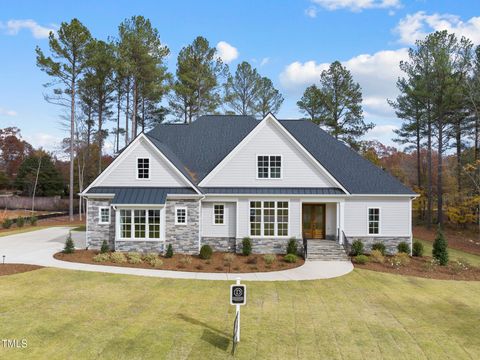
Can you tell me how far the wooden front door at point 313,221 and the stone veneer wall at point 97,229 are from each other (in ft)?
37.9

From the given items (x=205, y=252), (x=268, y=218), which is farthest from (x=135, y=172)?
(x=268, y=218)

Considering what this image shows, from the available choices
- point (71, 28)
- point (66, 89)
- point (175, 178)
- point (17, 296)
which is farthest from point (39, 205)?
point (17, 296)

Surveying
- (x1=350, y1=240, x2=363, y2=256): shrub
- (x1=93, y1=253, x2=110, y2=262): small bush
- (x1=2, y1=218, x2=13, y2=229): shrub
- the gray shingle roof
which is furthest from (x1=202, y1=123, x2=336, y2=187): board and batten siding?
(x1=2, y1=218, x2=13, y2=229): shrub

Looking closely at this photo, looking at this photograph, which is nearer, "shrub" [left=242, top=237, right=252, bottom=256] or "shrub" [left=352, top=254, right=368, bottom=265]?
"shrub" [left=352, top=254, right=368, bottom=265]

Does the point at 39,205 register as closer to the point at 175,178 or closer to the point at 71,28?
the point at 71,28

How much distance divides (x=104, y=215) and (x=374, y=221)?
16166 mm

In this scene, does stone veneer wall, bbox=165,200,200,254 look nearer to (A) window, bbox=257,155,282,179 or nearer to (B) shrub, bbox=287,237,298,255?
(A) window, bbox=257,155,282,179

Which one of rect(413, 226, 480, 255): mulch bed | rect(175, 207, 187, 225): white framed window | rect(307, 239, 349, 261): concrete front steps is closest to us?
rect(307, 239, 349, 261): concrete front steps

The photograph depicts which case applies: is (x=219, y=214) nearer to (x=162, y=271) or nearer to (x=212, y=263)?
(x=212, y=263)

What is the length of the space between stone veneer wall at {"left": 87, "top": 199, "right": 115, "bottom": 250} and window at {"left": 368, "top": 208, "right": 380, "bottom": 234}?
15.4 metres

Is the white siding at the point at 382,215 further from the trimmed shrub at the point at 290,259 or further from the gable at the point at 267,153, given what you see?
the trimmed shrub at the point at 290,259

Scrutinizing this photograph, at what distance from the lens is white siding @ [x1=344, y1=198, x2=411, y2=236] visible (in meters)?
22.0

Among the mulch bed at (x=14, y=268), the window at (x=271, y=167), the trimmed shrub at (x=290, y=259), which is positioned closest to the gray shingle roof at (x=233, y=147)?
the window at (x=271, y=167)

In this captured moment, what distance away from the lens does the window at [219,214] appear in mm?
21500
